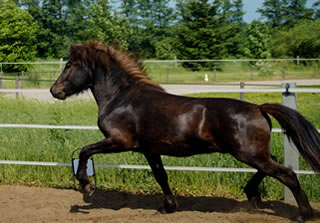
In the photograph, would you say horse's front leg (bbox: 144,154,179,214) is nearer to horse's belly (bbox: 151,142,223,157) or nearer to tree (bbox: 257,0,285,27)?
horse's belly (bbox: 151,142,223,157)

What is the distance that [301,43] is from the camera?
39250 mm

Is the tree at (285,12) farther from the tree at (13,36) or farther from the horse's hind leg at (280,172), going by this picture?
the horse's hind leg at (280,172)

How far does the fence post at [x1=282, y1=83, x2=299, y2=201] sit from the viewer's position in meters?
4.88

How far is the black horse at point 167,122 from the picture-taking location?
4.00m

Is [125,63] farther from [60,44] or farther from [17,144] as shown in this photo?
[60,44]

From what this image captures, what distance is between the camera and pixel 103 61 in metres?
4.77

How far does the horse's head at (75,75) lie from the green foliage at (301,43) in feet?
121

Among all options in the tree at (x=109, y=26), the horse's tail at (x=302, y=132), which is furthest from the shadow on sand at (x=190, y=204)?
the tree at (x=109, y=26)

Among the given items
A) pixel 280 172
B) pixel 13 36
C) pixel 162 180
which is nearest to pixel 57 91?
pixel 162 180

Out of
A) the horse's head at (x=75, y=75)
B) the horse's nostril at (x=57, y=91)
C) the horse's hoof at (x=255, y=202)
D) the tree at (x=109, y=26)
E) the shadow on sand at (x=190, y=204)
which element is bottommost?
the shadow on sand at (x=190, y=204)

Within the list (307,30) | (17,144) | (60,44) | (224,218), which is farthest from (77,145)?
(60,44)

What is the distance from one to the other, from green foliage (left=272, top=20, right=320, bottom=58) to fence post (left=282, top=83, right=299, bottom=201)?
3575 centimetres

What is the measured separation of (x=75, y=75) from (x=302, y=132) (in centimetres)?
259

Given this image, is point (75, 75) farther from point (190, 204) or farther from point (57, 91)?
point (190, 204)
